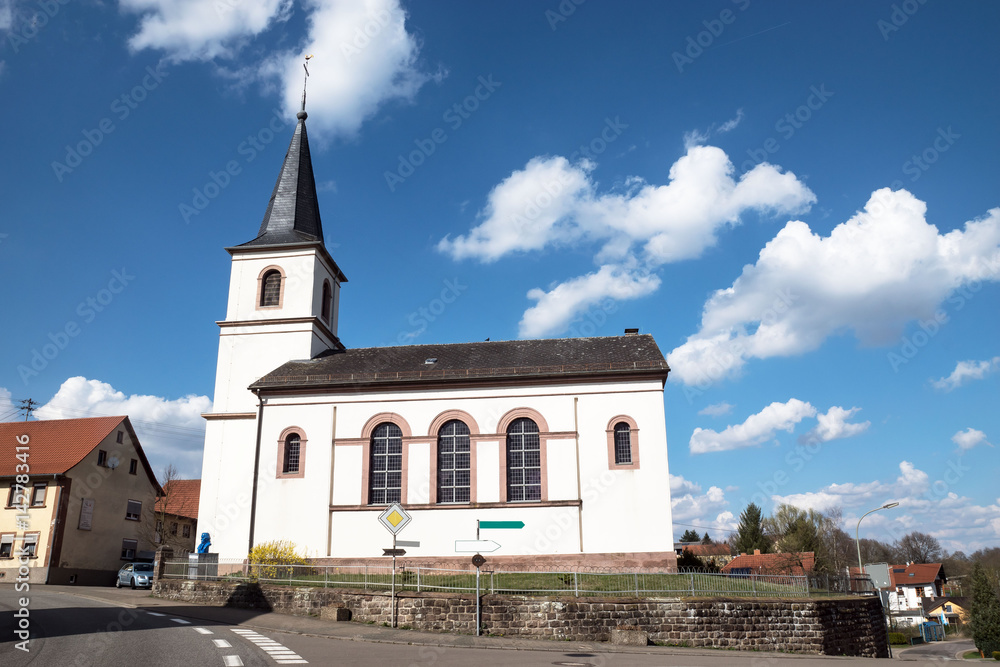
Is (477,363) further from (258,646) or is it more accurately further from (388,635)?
(258,646)

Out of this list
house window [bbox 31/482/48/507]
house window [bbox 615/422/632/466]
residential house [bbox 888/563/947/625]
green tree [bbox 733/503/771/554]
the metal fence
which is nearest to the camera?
the metal fence

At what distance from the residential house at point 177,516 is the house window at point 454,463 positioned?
2592 cm

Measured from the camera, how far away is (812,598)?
61.2 ft

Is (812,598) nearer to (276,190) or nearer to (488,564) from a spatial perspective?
(488,564)

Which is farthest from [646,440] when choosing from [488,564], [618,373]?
[488,564]

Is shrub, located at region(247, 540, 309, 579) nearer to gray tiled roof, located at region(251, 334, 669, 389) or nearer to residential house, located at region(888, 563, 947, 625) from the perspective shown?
gray tiled roof, located at region(251, 334, 669, 389)

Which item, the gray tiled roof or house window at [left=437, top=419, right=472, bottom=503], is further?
the gray tiled roof

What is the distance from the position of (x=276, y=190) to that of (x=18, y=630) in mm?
25157

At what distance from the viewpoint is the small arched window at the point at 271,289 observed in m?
31.9

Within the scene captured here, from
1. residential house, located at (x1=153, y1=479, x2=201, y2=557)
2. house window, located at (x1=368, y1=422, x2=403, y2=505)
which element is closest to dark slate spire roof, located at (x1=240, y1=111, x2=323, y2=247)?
house window, located at (x1=368, y1=422, x2=403, y2=505)

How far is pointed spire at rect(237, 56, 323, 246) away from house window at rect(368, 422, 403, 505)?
10427 mm

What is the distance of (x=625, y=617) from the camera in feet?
57.9

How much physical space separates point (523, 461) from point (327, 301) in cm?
1382

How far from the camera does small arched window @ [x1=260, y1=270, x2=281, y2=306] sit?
105ft
